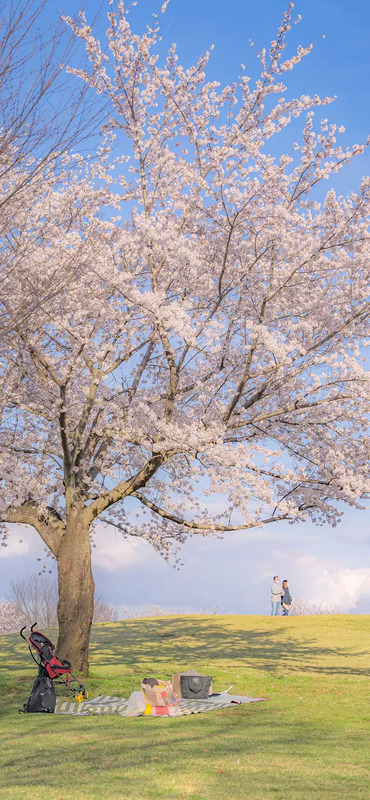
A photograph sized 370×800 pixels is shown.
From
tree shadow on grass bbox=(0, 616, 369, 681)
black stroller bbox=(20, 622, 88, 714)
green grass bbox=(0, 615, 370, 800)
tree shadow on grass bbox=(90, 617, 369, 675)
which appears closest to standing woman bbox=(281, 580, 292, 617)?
tree shadow on grass bbox=(0, 616, 369, 681)

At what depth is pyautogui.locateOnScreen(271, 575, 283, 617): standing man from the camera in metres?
28.4

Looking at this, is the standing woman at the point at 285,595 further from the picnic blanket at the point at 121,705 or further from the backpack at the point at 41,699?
the backpack at the point at 41,699

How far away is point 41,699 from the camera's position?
12.4 metres

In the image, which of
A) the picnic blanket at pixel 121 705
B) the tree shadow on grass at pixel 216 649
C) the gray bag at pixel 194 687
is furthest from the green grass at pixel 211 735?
the gray bag at pixel 194 687

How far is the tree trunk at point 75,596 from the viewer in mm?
14992

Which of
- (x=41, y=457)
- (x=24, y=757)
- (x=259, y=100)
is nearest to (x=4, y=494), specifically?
(x=41, y=457)

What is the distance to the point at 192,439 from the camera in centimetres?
1265

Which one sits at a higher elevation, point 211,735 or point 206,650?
point 206,650

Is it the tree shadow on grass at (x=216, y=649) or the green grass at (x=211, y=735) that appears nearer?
the green grass at (x=211, y=735)

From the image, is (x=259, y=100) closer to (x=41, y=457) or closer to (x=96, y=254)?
(x=96, y=254)

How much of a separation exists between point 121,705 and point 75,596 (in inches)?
118

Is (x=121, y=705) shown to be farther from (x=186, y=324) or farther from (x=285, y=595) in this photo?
(x=285, y=595)

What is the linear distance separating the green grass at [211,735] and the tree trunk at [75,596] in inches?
32.0

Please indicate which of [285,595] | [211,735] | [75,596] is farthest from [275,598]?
[211,735]
